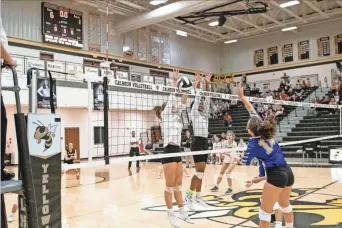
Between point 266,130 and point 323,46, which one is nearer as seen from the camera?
point 266,130

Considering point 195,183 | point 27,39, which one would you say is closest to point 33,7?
point 27,39

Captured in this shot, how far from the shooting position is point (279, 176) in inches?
144

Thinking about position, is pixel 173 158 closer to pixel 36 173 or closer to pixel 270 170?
pixel 270 170

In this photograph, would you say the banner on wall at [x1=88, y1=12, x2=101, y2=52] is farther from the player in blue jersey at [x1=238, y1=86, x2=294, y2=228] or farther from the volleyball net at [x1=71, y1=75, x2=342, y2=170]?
the player in blue jersey at [x1=238, y1=86, x2=294, y2=228]

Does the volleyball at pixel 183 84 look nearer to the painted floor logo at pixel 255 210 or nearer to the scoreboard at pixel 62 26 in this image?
the painted floor logo at pixel 255 210

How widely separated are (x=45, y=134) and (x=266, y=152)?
2.35 m

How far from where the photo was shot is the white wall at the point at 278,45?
23328 mm

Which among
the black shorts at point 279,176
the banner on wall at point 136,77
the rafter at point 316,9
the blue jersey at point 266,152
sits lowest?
the black shorts at point 279,176

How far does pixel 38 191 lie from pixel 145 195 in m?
5.96

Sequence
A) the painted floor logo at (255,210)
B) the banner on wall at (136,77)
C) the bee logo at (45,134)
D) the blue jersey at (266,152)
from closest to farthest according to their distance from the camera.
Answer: the bee logo at (45,134)
the blue jersey at (266,152)
the painted floor logo at (255,210)
the banner on wall at (136,77)

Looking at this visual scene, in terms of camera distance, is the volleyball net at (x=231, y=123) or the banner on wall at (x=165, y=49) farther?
the banner on wall at (x=165, y=49)

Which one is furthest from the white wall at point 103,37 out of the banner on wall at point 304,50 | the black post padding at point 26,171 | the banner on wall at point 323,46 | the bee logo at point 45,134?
the black post padding at point 26,171

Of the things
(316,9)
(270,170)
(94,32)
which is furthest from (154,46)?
(270,170)

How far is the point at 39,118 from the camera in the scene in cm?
238
